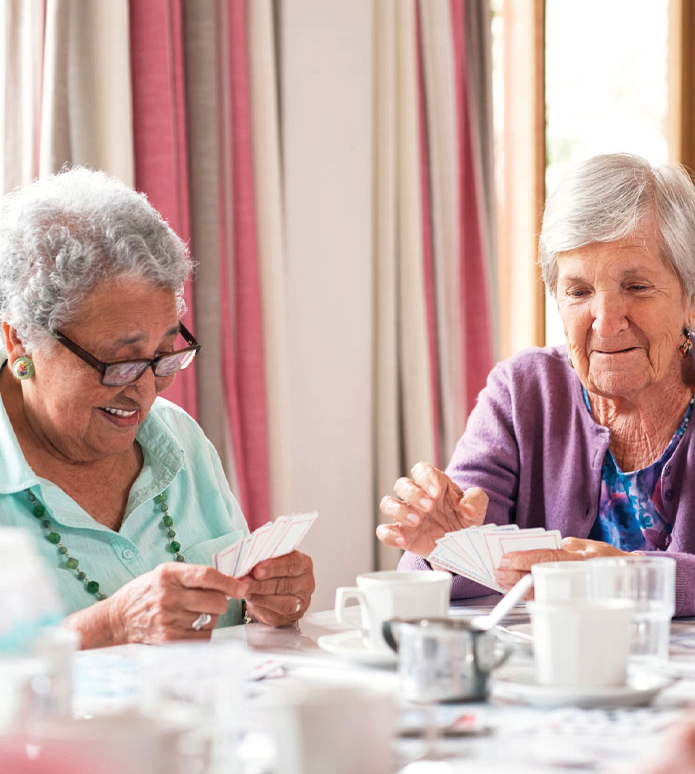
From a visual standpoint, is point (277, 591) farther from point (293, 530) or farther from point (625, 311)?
point (625, 311)

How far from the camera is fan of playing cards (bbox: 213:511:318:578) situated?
1567 millimetres

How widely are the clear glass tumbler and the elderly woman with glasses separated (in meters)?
0.53

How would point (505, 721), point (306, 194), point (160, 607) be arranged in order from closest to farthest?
point (505, 721), point (160, 607), point (306, 194)

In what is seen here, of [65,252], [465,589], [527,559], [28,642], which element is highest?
[65,252]

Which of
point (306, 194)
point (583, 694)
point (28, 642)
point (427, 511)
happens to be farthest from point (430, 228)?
point (28, 642)

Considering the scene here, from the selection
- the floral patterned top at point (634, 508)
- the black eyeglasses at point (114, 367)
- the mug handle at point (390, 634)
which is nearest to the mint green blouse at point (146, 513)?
the black eyeglasses at point (114, 367)

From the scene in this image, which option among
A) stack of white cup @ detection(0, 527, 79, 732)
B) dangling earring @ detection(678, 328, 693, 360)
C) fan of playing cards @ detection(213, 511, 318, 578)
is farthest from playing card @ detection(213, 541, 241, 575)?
dangling earring @ detection(678, 328, 693, 360)

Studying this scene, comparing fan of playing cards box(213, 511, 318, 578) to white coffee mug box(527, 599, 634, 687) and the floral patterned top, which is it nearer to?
white coffee mug box(527, 599, 634, 687)

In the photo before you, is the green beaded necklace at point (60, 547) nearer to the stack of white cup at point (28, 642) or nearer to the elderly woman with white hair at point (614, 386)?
the elderly woman with white hair at point (614, 386)

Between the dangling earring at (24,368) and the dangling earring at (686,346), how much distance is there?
4.30ft

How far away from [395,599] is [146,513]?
701 mm

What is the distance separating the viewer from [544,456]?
230 centimetres

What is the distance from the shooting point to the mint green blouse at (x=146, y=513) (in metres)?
1.74

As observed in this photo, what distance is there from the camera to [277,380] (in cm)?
327
